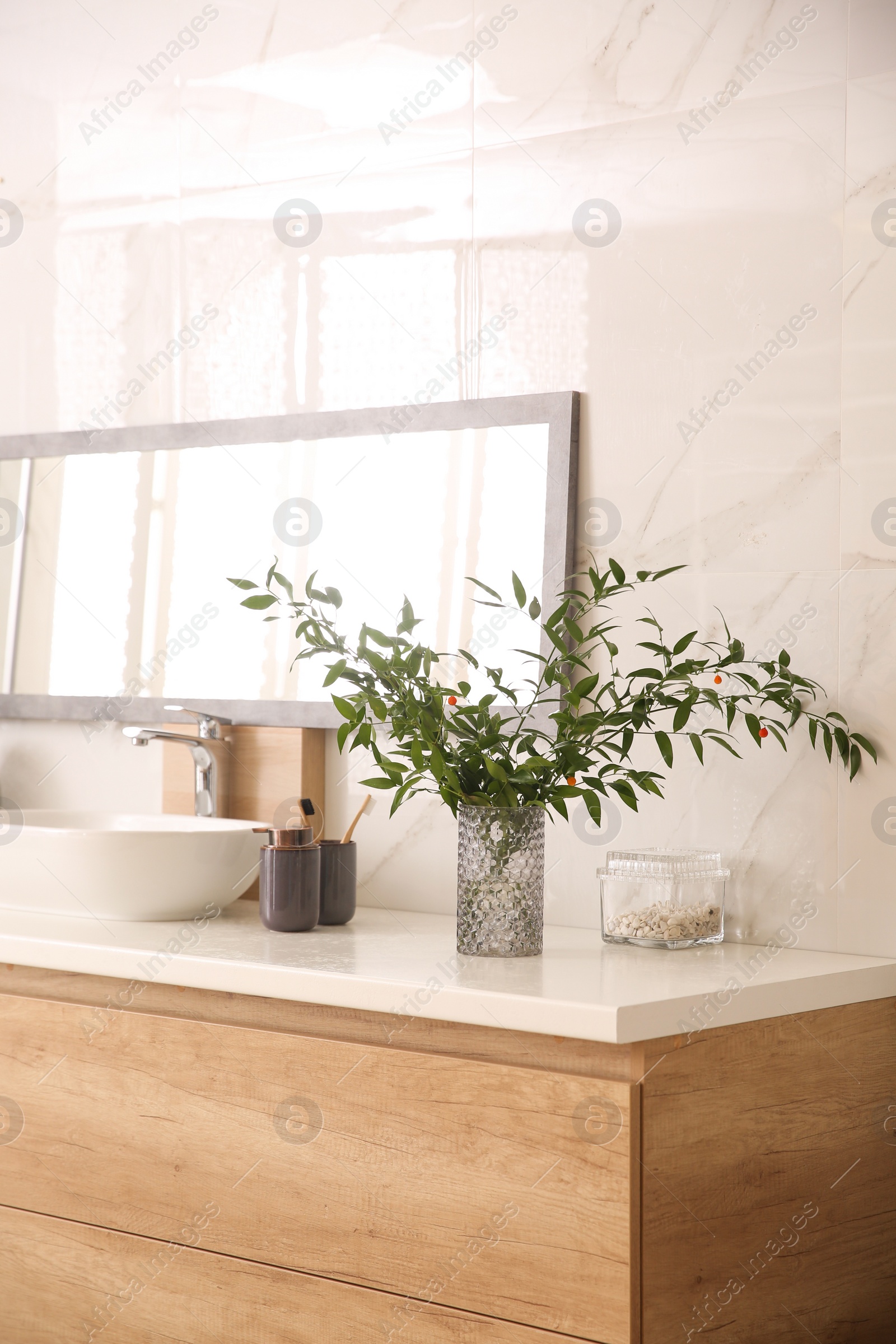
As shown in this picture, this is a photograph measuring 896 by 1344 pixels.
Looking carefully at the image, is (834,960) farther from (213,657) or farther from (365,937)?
(213,657)

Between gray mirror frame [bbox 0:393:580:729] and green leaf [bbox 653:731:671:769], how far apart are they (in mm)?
331

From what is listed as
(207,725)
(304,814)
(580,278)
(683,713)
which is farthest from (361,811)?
(580,278)

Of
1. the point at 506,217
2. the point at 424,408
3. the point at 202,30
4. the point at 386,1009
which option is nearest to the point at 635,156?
the point at 506,217

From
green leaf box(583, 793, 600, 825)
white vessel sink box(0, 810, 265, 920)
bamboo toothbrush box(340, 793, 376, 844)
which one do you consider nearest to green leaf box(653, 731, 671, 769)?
green leaf box(583, 793, 600, 825)

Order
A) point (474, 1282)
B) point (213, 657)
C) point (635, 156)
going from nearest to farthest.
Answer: point (474, 1282)
point (635, 156)
point (213, 657)

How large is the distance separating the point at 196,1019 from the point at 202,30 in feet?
5.40

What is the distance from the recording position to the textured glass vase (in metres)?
1.65

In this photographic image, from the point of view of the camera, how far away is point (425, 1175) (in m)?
1.45

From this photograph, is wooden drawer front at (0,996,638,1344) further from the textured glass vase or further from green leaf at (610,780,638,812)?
green leaf at (610,780,638,812)

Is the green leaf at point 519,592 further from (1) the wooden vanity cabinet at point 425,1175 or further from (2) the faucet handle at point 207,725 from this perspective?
(2) the faucet handle at point 207,725

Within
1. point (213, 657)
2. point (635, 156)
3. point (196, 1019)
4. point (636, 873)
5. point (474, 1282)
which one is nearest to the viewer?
point (474, 1282)

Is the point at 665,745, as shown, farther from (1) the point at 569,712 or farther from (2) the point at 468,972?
(2) the point at 468,972

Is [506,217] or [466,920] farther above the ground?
[506,217]

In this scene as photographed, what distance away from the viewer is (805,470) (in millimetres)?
1794
